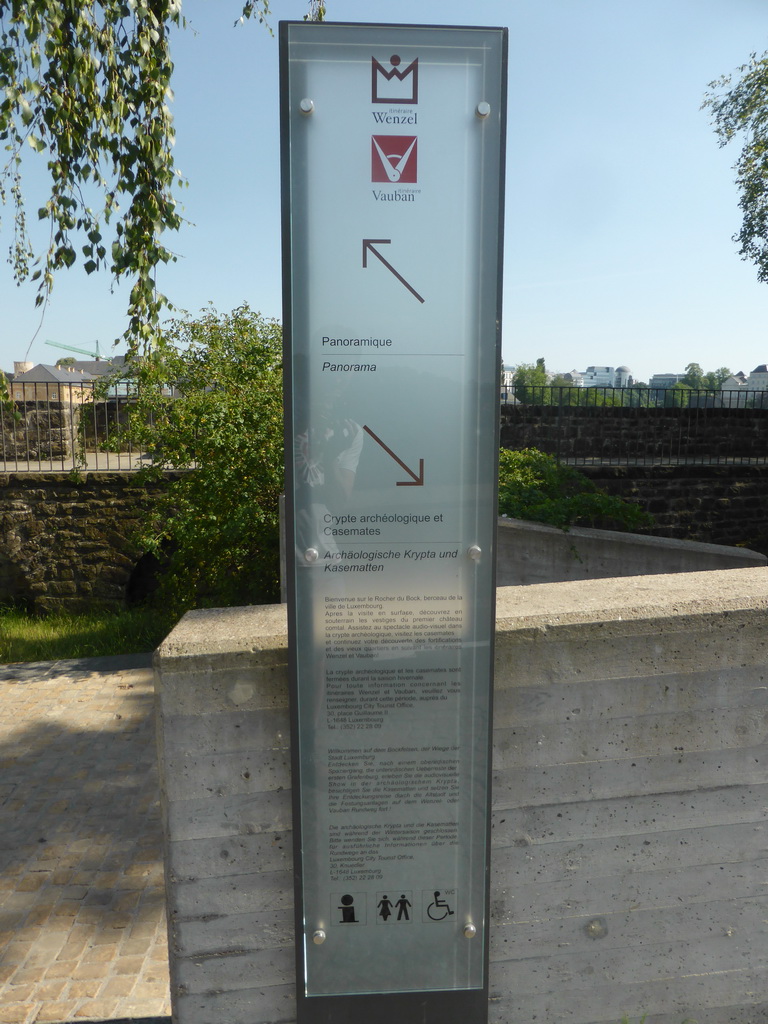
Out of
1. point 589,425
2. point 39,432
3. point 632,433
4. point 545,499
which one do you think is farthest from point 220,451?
point 632,433

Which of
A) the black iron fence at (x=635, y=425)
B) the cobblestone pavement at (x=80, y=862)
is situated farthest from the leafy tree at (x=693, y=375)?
the cobblestone pavement at (x=80, y=862)

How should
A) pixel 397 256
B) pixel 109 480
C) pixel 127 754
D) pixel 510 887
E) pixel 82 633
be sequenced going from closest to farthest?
pixel 397 256, pixel 510 887, pixel 127 754, pixel 82 633, pixel 109 480

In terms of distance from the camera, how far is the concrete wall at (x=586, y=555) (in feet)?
19.0

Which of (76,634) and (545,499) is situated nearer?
Answer: (545,499)

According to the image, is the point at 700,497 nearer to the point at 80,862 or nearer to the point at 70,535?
the point at 70,535

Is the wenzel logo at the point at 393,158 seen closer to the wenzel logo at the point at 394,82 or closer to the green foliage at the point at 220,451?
the wenzel logo at the point at 394,82

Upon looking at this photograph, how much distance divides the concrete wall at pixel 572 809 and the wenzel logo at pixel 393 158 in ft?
3.98

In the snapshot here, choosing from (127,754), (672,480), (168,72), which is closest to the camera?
(168,72)

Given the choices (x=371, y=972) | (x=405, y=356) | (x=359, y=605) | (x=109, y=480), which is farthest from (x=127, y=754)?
(x=109, y=480)

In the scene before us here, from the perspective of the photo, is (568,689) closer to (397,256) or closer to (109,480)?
(397,256)

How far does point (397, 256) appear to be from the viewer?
2.02m

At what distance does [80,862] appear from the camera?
4285 millimetres

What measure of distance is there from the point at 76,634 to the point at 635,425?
9.88 m

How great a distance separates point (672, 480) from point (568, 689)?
11859mm
